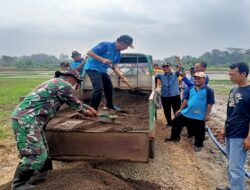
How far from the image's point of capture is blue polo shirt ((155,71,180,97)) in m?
8.72

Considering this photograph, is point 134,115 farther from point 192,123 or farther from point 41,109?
point 41,109

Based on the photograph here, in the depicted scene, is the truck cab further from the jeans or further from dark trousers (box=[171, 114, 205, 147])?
dark trousers (box=[171, 114, 205, 147])

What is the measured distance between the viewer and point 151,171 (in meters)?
5.80

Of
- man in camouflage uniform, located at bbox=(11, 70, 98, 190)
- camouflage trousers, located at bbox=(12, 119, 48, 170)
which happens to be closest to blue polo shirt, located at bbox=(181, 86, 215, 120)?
man in camouflage uniform, located at bbox=(11, 70, 98, 190)

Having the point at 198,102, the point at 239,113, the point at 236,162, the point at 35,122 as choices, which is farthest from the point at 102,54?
the point at 236,162

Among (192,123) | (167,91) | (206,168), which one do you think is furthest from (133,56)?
(206,168)

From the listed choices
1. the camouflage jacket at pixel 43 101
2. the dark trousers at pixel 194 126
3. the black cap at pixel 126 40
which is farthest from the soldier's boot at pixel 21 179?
the dark trousers at pixel 194 126

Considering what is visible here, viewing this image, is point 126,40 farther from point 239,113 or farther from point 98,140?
point 239,113

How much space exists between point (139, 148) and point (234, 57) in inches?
3014

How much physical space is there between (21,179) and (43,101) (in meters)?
0.97

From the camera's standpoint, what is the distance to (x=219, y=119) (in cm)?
1191

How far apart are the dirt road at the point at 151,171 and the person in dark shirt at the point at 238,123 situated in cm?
77

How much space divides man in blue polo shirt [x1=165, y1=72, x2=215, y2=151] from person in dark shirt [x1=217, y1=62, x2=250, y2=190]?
2193 mm

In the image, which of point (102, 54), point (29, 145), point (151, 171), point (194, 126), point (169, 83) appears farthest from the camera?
point (169, 83)
